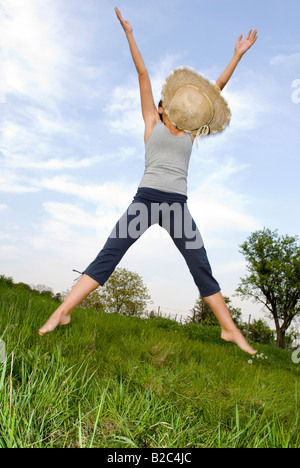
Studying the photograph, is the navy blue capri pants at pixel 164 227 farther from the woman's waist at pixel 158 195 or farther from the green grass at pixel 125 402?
the green grass at pixel 125 402

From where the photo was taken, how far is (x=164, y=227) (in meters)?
3.79

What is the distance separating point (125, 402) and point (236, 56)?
3764 millimetres

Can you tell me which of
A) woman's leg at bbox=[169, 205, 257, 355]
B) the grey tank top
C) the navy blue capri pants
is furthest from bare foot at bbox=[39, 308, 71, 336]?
the grey tank top

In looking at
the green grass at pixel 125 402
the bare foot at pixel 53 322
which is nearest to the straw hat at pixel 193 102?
the bare foot at pixel 53 322

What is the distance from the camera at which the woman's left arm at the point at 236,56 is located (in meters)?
4.10

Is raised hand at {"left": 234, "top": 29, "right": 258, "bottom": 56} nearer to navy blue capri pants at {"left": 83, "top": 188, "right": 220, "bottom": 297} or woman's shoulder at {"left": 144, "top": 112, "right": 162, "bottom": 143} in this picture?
woman's shoulder at {"left": 144, "top": 112, "right": 162, "bottom": 143}

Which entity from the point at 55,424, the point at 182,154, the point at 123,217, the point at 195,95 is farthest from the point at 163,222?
the point at 55,424

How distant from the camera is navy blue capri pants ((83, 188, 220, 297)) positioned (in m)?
3.57

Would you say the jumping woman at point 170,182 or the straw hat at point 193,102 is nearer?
the jumping woman at point 170,182

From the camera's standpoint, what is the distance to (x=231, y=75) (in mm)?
4125

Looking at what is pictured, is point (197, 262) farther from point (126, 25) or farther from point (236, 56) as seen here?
point (126, 25)

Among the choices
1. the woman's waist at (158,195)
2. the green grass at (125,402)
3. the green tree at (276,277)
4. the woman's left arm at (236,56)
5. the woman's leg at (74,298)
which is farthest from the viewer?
the green tree at (276,277)

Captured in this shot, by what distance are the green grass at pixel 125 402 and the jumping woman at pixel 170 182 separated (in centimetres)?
Answer: 66

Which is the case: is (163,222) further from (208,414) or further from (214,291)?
(208,414)
